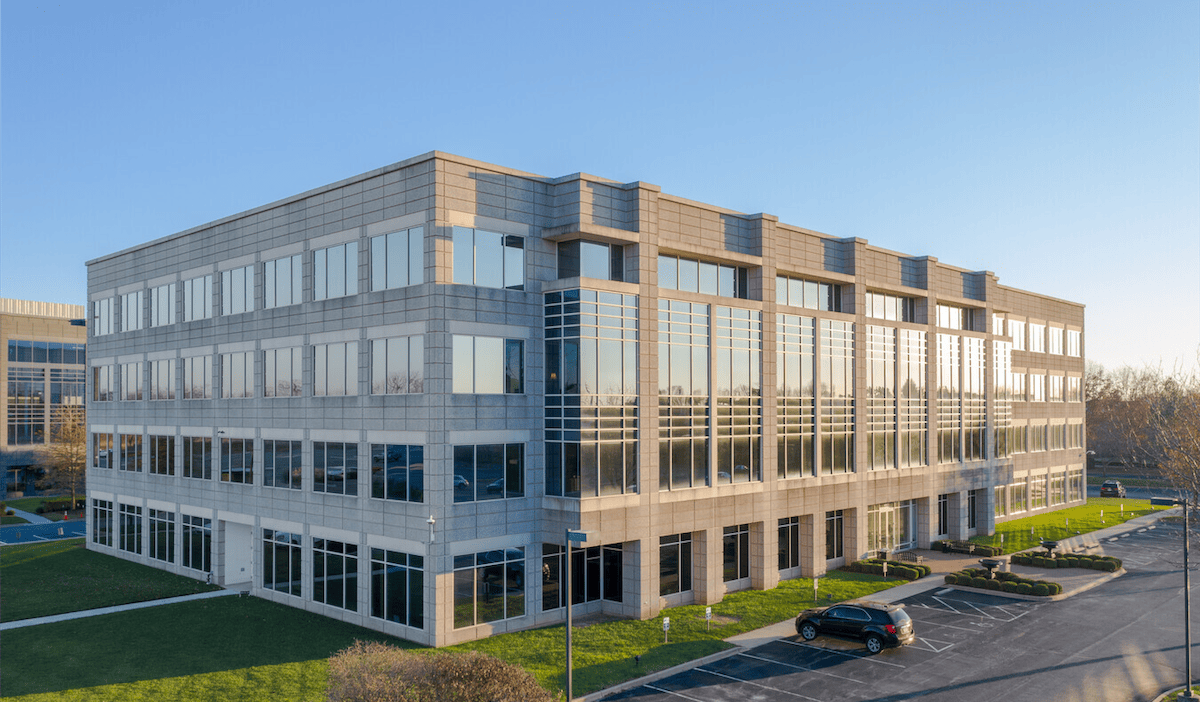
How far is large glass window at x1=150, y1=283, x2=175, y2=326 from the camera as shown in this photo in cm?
4359

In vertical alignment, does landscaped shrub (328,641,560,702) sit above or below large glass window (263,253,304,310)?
below

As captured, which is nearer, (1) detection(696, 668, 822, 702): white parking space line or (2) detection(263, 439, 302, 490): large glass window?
(1) detection(696, 668, 822, 702): white parking space line

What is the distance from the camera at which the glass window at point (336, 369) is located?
32562 mm

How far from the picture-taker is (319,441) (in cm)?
3400

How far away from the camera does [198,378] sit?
41.5 metres

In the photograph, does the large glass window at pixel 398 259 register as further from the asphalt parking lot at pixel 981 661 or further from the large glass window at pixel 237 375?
the asphalt parking lot at pixel 981 661

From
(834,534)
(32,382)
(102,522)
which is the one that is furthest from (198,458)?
(32,382)

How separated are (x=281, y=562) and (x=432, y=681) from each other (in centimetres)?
2142

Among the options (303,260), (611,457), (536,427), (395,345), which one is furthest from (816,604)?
(303,260)

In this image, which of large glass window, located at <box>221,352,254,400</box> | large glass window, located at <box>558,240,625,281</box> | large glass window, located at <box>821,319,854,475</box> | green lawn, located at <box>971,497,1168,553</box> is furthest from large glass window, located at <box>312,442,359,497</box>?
green lawn, located at <box>971,497,1168,553</box>

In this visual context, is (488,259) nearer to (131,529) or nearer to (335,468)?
(335,468)

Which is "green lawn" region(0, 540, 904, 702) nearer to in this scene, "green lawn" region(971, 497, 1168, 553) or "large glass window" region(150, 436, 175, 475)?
"large glass window" region(150, 436, 175, 475)

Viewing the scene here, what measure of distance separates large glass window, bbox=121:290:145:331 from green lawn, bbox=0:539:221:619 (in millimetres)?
12922

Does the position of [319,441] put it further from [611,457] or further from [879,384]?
[879,384]
